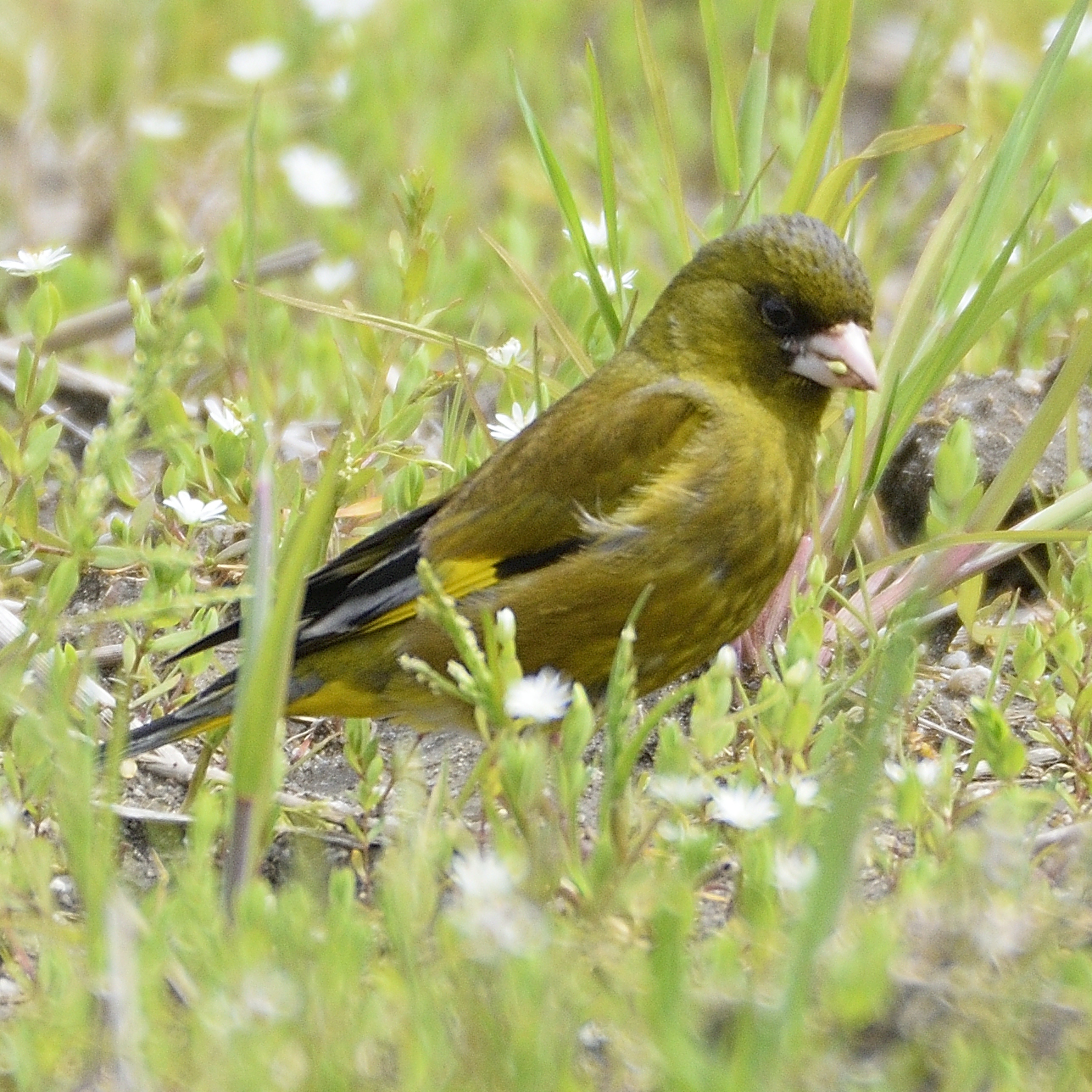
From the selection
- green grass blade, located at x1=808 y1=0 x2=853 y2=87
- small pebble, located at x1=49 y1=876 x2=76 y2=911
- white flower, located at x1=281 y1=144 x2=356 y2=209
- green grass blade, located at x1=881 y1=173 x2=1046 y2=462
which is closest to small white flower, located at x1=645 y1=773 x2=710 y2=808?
small pebble, located at x1=49 y1=876 x2=76 y2=911

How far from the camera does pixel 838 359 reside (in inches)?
130

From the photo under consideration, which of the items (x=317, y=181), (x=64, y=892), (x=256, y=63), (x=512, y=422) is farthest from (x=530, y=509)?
(x=256, y=63)

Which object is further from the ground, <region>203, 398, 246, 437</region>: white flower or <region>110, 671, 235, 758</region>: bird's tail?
<region>203, 398, 246, 437</region>: white flower

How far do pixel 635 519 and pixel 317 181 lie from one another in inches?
109

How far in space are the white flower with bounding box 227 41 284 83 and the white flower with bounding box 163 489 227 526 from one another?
10.4 feet

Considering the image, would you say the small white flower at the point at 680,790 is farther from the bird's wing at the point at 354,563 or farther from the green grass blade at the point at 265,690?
the bird's wing at the point at 354,563

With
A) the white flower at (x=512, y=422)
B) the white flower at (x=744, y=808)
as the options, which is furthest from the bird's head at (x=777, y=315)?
the white flower at (x=744, y=808)

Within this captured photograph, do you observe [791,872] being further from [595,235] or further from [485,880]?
[595,235]

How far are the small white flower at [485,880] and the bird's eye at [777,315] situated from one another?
4.88 ft

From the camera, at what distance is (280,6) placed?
701 cm

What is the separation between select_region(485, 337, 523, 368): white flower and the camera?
12.2 ft

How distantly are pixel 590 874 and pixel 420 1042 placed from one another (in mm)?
472

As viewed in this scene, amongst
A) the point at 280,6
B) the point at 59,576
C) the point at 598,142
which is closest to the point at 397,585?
the point at 59,576

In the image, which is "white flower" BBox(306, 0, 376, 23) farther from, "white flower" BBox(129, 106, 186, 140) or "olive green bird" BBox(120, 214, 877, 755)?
"olive green bird" BBox(120, 214, 877, 755)
